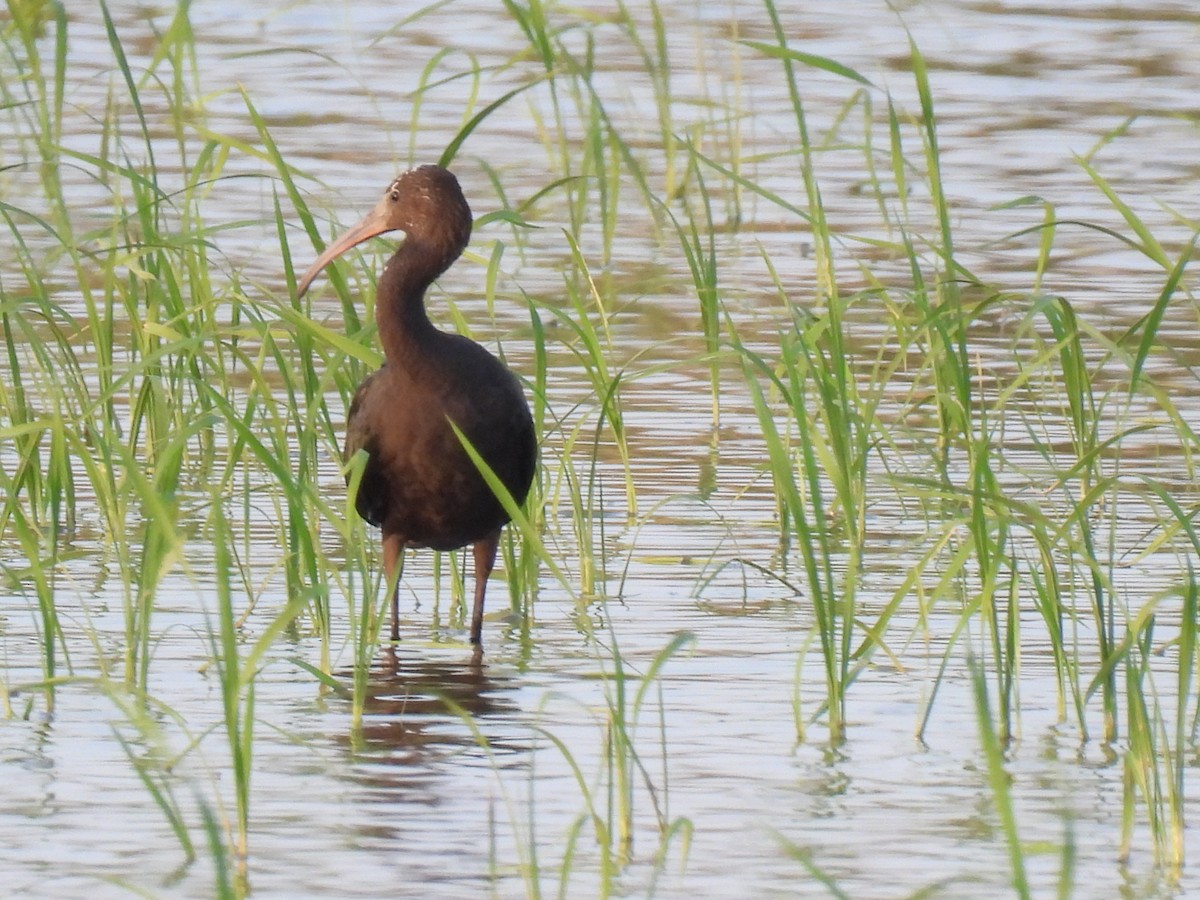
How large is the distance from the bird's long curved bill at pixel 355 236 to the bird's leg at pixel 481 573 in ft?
2.41

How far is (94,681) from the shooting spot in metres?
Result: 3.60

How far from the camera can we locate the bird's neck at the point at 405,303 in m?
5.62

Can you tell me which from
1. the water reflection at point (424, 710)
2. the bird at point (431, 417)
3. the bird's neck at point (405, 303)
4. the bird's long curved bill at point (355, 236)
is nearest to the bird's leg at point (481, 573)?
the bird at point (431, 417)

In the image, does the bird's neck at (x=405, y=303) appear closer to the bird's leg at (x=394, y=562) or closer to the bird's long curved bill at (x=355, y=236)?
the bird's long curved bill at (x=355, y=236)

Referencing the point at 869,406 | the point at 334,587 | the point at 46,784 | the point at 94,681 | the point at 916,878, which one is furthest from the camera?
the point at 334,587

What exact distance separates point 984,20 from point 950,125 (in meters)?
3.32

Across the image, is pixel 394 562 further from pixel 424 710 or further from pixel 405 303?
pixel 424 710

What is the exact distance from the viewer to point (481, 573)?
229 inches

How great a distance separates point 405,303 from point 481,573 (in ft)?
2.16

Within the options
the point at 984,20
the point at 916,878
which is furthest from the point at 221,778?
the point at 984,20

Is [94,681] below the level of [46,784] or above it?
above

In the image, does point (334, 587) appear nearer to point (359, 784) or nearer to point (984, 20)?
point (359, 784)

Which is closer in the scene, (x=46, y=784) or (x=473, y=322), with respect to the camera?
(x=46, y=784)

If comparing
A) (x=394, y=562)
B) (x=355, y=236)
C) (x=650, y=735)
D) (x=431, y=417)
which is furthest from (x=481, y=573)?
(x=650, y=735)
